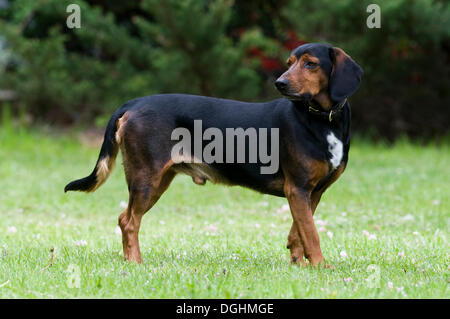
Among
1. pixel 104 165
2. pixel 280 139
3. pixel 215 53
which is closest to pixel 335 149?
pixel 280 139

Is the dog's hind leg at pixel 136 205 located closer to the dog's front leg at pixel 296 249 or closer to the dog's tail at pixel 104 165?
the dog's tail at pixel 104 165

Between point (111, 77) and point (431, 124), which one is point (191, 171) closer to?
point (111, 77)

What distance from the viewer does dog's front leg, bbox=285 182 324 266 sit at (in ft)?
14.8

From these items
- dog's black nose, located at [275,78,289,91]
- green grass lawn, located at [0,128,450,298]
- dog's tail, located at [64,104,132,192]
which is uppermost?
dog's black nose, located at [275,78,289,91]

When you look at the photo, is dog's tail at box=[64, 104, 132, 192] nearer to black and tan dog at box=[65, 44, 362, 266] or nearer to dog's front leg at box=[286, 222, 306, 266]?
black and tan dog at box=[65, 44, 362, 266]

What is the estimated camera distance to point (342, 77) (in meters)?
4.60

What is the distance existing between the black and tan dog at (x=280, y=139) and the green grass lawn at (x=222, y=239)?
45cm

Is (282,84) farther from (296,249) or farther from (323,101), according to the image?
(296,249)

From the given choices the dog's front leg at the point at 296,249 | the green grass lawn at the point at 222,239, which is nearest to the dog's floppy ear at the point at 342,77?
the dog's front leg at the point at 296,249

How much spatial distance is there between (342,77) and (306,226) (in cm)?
108

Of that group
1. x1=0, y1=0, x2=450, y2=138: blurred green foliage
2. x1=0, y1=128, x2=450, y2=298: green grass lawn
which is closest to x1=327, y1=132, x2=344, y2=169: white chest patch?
x1=0, y1=128, x2=450, y2=298: green grass lawn

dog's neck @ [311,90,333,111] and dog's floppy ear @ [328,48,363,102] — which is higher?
dog's floppy ear @ [328,48,363,102]
